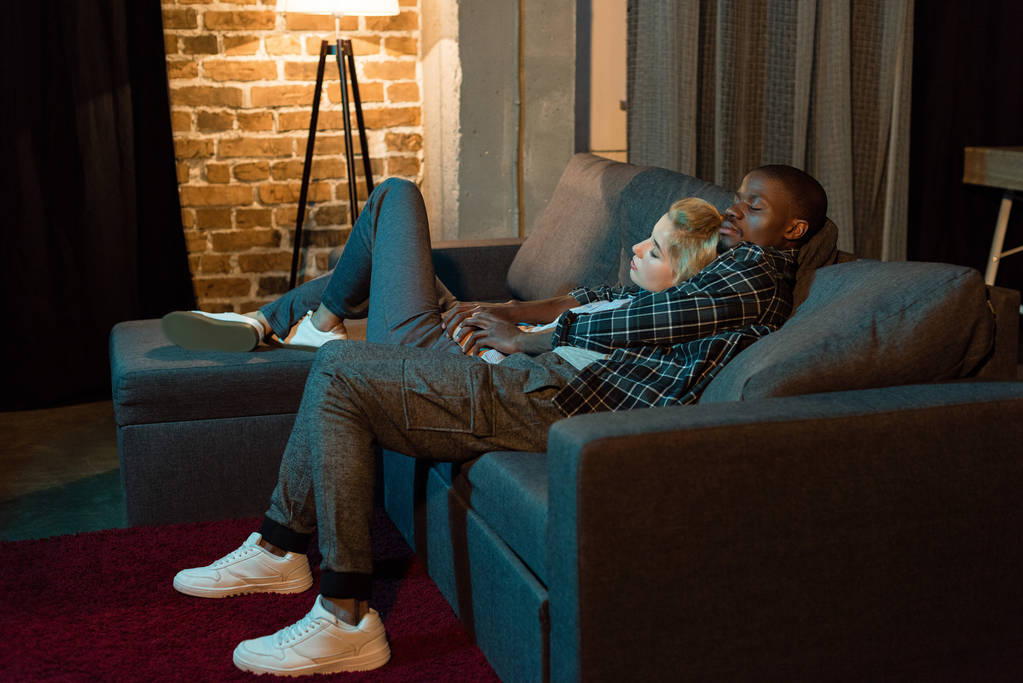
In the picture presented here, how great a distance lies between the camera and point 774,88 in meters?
3.90

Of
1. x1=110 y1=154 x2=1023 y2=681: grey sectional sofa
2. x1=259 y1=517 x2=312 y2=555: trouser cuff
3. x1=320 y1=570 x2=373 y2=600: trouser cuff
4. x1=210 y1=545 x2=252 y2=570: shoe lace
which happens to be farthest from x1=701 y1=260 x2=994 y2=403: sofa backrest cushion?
x1=210 y1=545 x2=252 y2=570: shoe lace

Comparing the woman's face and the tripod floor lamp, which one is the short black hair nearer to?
the woman's face

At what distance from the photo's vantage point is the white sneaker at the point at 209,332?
2553 mm

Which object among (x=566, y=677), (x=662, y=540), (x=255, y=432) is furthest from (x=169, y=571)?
(x=662, y=540)

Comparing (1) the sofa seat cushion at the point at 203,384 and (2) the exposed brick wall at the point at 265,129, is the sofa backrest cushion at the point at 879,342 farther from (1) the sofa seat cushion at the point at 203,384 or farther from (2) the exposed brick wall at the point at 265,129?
(2) the exposed brick wall at the point at 265,129

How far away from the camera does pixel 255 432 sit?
2.55 m

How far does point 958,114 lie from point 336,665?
3.79 metres

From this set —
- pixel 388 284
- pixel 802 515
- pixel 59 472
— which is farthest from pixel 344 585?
pixel 59 472

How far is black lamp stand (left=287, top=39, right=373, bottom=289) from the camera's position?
3.78 m

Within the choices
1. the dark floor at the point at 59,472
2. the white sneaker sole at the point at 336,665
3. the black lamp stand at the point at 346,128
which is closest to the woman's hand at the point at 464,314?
the white sneaker sole at the point at 336,665

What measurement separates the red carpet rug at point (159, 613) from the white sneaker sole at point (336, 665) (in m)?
0.01

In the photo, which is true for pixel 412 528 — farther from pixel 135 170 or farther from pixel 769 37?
pixel 769 37

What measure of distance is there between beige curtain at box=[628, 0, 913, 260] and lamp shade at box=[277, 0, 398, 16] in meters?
0.89

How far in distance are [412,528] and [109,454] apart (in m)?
1.36
